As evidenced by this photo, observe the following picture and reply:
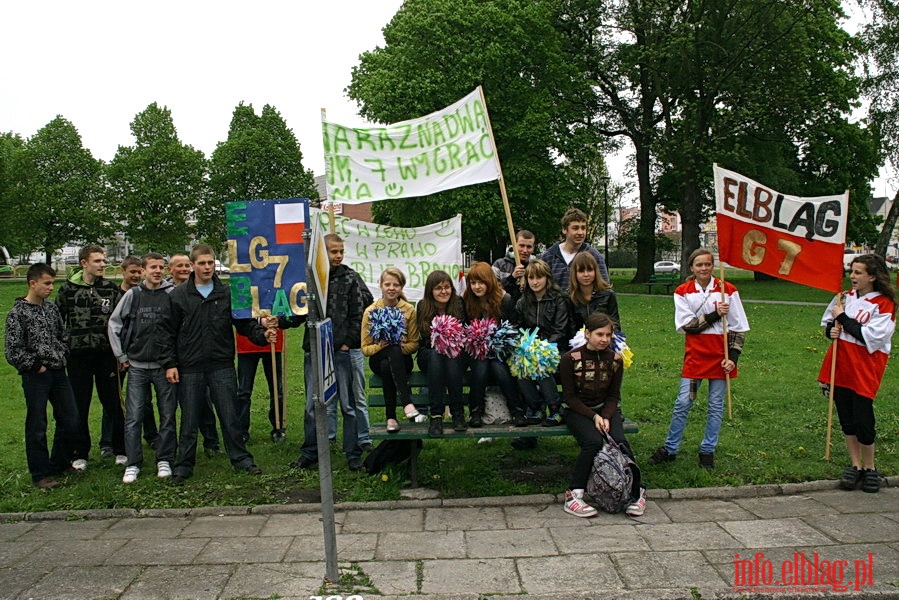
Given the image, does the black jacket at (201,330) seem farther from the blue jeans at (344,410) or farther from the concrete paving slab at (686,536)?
the concrete paving slab at (686,536)

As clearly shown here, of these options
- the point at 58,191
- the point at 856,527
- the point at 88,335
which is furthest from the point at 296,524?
the point at 58,191

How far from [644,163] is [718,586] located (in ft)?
114

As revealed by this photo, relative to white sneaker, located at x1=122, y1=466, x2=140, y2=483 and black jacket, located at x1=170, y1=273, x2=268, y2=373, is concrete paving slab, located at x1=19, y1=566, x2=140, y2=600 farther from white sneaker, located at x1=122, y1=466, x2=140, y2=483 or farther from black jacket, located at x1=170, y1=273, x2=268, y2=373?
black jacket, located at x1=170, y1=273, x2=268, y2=373

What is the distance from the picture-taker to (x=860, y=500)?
596cm

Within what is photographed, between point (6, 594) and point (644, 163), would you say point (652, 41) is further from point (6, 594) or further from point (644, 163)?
point (6, 594)

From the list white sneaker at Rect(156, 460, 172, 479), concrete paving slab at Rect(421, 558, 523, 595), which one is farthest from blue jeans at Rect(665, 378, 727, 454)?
white sneaker at Rect(156, 460, 172, 479)

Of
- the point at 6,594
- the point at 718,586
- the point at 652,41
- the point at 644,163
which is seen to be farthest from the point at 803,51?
the point at 6,594

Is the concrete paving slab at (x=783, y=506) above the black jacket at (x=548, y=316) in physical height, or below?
below

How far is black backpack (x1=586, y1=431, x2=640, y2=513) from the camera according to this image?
5.77 meters

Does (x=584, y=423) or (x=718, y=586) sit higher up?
(x=584, y=423)

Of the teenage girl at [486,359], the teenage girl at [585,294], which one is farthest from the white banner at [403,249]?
the teenage girl at [585,294]

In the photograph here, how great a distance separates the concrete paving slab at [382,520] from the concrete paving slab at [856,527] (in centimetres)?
287

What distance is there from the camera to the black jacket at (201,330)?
6875mm

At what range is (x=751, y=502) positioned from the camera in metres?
6.02
